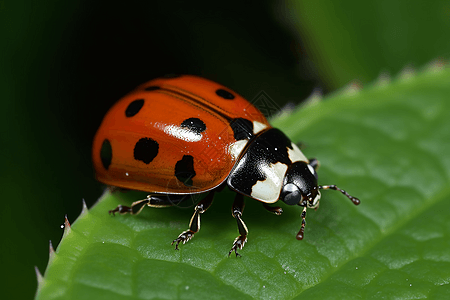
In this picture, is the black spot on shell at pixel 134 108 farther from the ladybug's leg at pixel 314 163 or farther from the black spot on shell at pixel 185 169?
the ladybug's leg at pixel 314 163

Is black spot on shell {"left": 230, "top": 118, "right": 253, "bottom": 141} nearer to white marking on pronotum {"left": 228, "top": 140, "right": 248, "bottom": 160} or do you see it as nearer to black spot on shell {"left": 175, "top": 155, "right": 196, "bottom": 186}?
white marking on pronotum {"left": 228, "top": 140, "right": 248, "bottom": 160}

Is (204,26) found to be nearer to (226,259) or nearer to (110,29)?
(110,29)

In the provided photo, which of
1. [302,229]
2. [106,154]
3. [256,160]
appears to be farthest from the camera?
[106,154]

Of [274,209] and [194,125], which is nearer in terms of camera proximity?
[194,125]

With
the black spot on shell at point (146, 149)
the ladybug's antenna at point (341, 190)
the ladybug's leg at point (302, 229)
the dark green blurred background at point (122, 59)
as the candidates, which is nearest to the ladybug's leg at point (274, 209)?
the ladybug's leg at point (302, 229)

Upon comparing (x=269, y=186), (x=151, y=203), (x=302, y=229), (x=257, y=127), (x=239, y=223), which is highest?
(x=257, y=127)

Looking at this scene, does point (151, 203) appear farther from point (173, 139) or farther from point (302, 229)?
point (302, 229)

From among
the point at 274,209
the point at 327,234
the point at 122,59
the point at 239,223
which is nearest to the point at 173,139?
the point at 239,223

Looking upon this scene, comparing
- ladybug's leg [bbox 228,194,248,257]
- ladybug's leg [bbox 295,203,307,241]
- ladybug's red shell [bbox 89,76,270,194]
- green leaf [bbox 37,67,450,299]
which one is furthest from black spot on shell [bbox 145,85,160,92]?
ladybug's leg [bbox 295,203,307,241]
